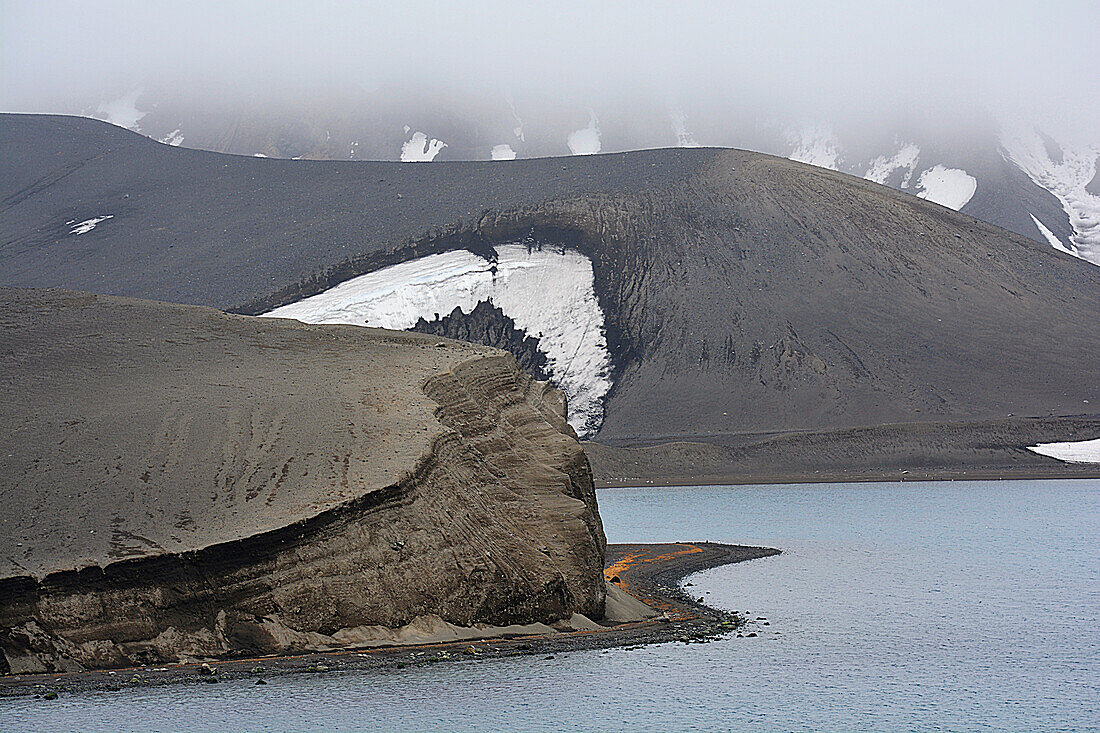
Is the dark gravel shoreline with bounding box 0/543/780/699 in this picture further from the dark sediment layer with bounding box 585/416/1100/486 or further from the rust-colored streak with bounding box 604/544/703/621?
the dark sediment layer with bounding box 585/416/1100/486

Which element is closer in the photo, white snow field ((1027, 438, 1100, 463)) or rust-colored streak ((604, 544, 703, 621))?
rust-colored streak ((604, 544, 703, 621))

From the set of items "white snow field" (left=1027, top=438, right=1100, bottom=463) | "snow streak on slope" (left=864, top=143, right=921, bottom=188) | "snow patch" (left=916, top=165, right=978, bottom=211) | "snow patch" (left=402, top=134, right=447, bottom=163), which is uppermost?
"snow patch" (left=402, top=134, right=447, bottom=163)

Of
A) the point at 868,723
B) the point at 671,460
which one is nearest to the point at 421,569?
the point at 868,723

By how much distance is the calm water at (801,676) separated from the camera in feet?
48.0

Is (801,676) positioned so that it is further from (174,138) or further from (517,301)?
(174,138)

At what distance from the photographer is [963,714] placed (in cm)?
1587

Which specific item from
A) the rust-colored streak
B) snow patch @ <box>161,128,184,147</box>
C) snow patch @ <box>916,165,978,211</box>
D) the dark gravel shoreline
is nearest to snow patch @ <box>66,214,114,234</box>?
snow patch @ <box>161,128,184,147</box>

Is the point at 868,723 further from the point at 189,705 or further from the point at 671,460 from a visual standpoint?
the point at 671,460

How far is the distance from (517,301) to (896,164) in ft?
268

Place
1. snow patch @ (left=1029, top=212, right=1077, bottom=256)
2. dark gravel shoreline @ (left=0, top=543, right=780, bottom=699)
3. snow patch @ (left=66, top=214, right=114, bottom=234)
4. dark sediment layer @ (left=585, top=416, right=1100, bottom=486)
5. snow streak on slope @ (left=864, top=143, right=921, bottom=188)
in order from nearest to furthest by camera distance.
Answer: dark gravel shoreline @ (left=0, top=543, right=780, bottom=699) < dark sediment layer @ (left=585, top=416, right=1100, bottom=486) < snow patch @ (left=66, top=214, right=114, bottom=234) < snow patch @ (left=1029, top=212, right=1077, bottom=256) < snow streak on slope @ (left=864, top=143, right=921, bottom=188)

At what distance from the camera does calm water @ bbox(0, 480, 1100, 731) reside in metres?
14.6

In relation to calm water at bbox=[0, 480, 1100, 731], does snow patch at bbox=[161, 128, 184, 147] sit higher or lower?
higher

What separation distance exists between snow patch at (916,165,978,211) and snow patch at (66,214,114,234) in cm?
8420

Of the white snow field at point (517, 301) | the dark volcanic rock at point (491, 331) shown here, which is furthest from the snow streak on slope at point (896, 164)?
the dark volcanic rock at point (491, 331)
